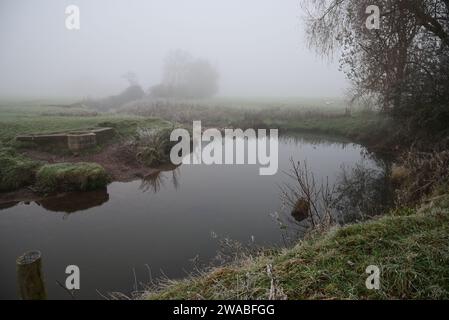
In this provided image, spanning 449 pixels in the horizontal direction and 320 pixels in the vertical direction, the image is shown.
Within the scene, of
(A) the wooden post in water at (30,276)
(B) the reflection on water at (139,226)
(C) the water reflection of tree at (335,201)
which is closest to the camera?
(A) the wooden post in water at (30,276)

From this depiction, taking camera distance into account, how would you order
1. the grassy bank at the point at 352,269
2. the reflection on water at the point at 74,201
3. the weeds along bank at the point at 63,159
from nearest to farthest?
1. the grassy bank at the point at 352,269
2. the reflection on water at the point at 74,201
3. the weeds along bank at the point at 63,159

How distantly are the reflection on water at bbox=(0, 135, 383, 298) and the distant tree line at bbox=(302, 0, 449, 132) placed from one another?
315 centimetres

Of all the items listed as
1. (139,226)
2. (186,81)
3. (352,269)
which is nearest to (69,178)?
(139,226)

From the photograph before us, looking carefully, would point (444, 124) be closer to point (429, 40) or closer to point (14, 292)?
point (429, 40)

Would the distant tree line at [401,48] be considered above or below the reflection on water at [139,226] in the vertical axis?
above

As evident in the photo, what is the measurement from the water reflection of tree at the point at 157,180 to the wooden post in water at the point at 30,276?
6.16m

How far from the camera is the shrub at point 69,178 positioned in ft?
27.5

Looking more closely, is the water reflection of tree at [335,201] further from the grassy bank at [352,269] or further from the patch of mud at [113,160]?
the patch of mud at [113,160]

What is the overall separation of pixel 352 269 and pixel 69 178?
8000mm

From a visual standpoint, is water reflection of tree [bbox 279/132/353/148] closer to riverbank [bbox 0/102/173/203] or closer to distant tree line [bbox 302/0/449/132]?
distant tree line [bbox 302/0/449/132]

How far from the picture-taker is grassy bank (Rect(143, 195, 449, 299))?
9.43 feet

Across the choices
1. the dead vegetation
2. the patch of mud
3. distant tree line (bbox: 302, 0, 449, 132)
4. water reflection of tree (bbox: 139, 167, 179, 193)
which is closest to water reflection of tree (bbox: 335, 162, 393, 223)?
the dead vegetation

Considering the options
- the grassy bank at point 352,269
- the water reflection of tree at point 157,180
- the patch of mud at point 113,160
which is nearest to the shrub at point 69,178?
the patch of mud at point 113,160
